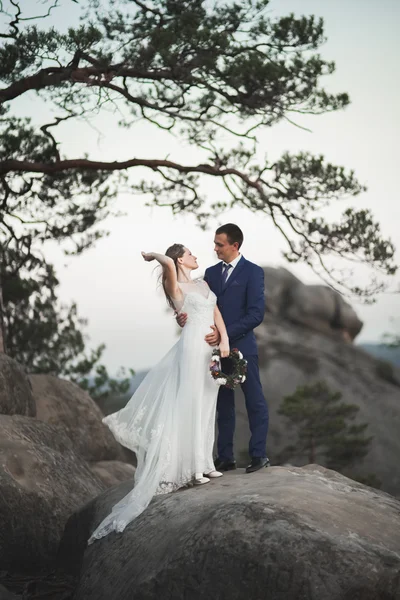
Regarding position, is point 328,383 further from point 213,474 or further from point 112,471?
point 213,474

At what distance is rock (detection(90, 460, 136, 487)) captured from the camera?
1227cm

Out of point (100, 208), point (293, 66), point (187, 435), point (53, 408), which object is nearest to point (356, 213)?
point (293, 66)

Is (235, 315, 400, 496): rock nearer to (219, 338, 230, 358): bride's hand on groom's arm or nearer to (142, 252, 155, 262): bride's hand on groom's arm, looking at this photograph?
(219, 338, 230, 358): bride's hand on groom's arm

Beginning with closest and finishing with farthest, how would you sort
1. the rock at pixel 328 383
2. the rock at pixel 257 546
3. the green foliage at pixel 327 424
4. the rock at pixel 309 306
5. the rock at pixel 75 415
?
the rock at pixel 257 546 < the rock at pixel 75 415 < the green foliage at pixel 327 424 < the rock at pixel 328 383 < the rock at pixel 309 306

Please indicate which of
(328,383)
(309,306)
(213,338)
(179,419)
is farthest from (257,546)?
(309,306)

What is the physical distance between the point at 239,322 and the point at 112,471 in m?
6.40

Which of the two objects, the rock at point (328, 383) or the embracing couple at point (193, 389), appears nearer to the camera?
the embracing couple at point (193, 389)

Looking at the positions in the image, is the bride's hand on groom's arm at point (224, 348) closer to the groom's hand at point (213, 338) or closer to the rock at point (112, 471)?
the groom's hand at point (213, 338)

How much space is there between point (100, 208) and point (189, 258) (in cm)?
798

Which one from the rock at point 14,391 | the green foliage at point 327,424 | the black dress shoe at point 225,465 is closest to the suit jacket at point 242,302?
the black dress shoe at point 225,465

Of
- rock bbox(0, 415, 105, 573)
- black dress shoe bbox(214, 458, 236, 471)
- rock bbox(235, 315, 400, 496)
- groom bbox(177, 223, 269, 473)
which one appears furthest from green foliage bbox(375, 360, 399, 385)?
groom bbox(177, 223, 269, 473)

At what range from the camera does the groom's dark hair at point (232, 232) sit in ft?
23.7

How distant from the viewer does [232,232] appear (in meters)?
7.26

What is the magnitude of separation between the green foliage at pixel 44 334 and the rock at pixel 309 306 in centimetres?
919
